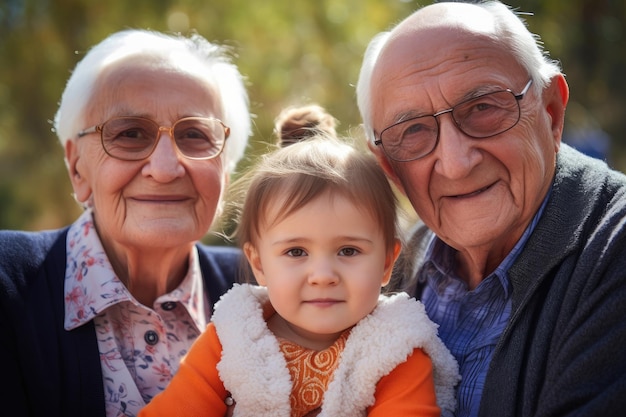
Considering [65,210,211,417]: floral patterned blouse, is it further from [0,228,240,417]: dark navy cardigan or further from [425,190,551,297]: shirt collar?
[425,190,551,297]: shirt collar

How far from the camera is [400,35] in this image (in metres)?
2.90

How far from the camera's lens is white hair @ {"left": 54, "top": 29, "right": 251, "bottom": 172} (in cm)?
315

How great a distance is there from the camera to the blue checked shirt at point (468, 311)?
2.62 metres

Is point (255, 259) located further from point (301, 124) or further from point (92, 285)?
point (92, 285)

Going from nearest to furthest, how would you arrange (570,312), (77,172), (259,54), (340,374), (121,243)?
(570,312) → (340,374) → (121,243) → (77,172) → (259,54)

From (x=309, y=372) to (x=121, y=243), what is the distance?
1.14m

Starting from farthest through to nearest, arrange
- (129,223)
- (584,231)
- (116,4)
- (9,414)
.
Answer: (116,4)
(129,223)
(9,414)
(584,231)

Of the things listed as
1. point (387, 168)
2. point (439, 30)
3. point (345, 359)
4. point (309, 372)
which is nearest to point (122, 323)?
point (309, 372)

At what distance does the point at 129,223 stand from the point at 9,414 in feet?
2.97

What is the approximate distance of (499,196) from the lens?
2670 millimetres

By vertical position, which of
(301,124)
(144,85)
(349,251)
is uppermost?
(144,85)

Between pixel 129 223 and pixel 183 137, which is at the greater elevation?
pixel 183 137

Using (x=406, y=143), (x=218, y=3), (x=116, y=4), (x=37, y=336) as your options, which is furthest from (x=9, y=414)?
(x=218, y=3)

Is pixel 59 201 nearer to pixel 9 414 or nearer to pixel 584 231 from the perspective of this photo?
pixel 9 414
